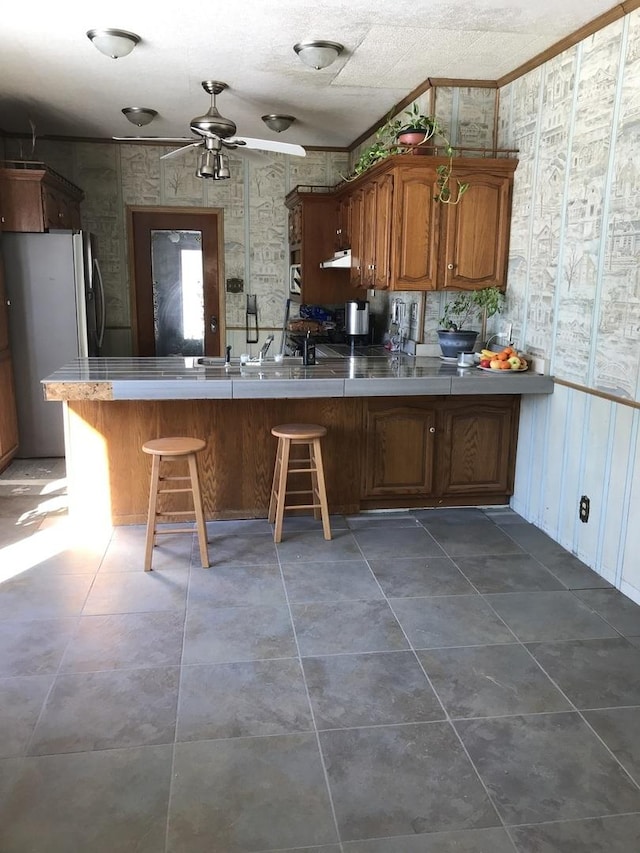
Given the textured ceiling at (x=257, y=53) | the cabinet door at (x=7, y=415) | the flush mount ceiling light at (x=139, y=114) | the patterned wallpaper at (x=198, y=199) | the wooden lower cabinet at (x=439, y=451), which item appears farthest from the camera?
the patterned wallpaper at (x=198, y=199)

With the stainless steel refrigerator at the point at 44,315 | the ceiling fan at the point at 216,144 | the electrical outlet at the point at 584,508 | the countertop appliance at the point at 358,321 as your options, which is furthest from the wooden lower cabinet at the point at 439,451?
the stainless steel refrigerator at the point at 44,315

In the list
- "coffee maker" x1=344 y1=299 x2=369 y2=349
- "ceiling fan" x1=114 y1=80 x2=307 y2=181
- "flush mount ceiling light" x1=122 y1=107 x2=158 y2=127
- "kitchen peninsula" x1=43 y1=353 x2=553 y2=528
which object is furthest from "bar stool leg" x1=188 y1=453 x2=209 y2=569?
"flush mount ceiling light" x1=122 y1=107 x2=158 y2=127

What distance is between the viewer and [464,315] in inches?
182

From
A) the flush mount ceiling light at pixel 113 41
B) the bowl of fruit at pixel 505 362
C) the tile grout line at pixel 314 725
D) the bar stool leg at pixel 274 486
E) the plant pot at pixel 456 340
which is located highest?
the flush mount ceiling light at pixel 113 41

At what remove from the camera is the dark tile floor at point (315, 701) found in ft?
6.03

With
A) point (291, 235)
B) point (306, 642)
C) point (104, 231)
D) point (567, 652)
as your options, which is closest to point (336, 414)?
point (306, 642)

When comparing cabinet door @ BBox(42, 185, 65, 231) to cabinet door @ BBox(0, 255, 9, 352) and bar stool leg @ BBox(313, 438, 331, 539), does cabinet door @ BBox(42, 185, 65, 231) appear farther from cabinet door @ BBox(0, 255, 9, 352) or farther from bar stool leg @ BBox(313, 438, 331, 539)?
bar stool leg @ BBox(313, 438, 331, 539)

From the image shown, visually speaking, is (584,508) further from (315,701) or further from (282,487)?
(315,701)

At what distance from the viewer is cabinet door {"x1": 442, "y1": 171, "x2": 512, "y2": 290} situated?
420 cm

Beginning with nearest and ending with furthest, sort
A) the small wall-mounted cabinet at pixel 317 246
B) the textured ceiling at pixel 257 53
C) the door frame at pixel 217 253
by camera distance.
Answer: the textured ceiling at pixel 257 53 → the small wall-mounted cabinet at pixel 317 246 → the door frame at pixel 217 253

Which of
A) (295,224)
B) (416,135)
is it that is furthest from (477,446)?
(295,224)

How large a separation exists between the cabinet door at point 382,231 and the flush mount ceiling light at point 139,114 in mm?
1976

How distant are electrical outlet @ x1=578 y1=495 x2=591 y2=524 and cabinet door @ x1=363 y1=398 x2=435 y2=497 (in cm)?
93

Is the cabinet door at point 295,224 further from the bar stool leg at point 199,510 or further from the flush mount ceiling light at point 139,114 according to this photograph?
the bar stool leg at point 199,510
